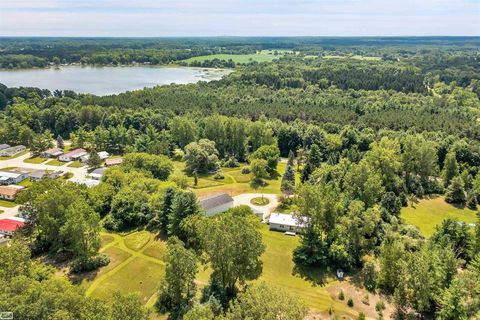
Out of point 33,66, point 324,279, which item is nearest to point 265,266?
point 324,279

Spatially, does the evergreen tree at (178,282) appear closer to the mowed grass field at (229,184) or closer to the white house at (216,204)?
the white house at (216,204)

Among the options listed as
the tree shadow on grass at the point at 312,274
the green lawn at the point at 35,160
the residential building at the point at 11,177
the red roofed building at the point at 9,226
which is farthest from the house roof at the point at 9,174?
the tree shadow on grass at the point at 312,274

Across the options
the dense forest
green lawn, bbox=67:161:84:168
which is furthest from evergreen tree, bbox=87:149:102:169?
the dense forest

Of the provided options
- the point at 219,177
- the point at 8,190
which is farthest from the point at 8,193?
the point at 219,177

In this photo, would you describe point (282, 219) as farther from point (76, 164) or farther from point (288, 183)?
point (76, 164)

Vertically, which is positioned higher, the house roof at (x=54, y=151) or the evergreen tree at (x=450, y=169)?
the evergreen tree at (x=450, y=169)
